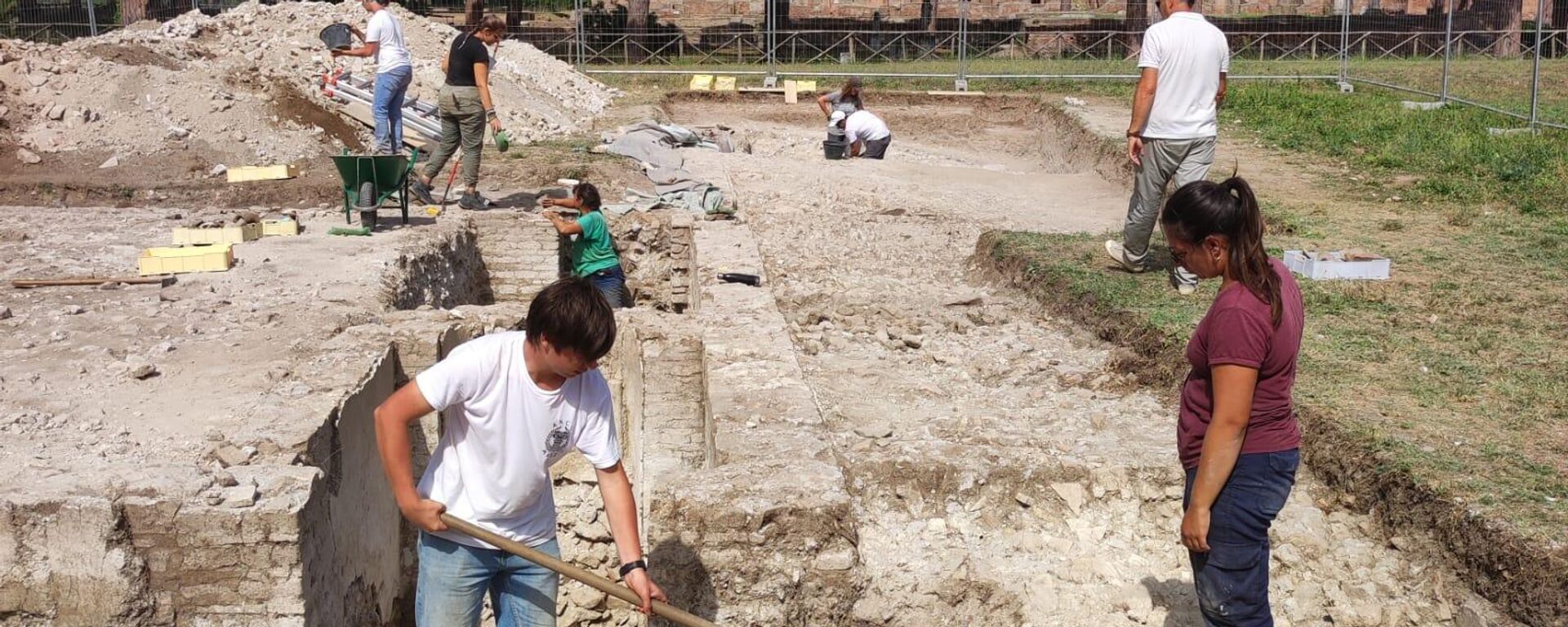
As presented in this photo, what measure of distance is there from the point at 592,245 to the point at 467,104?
6.05 feet

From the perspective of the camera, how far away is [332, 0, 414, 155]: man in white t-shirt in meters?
10.7

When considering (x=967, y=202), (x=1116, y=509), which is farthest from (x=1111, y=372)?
(x=967, y=202)

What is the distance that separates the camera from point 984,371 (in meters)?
6.77

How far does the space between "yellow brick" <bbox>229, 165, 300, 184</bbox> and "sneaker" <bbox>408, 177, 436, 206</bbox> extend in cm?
158

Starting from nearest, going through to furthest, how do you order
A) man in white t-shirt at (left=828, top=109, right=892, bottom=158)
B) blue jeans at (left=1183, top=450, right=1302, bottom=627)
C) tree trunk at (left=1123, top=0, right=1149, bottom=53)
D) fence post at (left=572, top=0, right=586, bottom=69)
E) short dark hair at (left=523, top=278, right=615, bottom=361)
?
1. short dark hair at (left=523, top=278, right=615, bottom=361)
2. blue jeans at (left=1183, top=450, right=1302, bottom=627)
3. man in white t-shirt at (left=828, top=109, right=892, bottom=158)
4. fence post at (left=572, top=0, right=586, bottom=69)
5. tree trunk at (left=1123, top=0, right=1149, bottom=53)

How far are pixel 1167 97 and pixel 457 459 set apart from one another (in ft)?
17.0

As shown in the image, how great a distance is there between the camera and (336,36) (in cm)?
1478

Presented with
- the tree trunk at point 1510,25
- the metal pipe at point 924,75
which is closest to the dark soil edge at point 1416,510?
the metal pipe at point 924,75

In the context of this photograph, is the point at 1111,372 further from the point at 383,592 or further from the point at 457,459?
the point at 457,459

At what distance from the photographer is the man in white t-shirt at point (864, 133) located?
15727 millimetres

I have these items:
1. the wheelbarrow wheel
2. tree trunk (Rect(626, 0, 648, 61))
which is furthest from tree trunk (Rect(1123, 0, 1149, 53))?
the wheelbarrow wheel

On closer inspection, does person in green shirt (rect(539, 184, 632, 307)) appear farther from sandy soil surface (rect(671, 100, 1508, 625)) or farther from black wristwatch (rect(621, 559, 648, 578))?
black wristwatch (rect(621, 559, 648, 578))

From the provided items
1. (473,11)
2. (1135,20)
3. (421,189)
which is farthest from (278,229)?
(1135,20)

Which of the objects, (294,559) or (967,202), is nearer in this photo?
(294,559)
